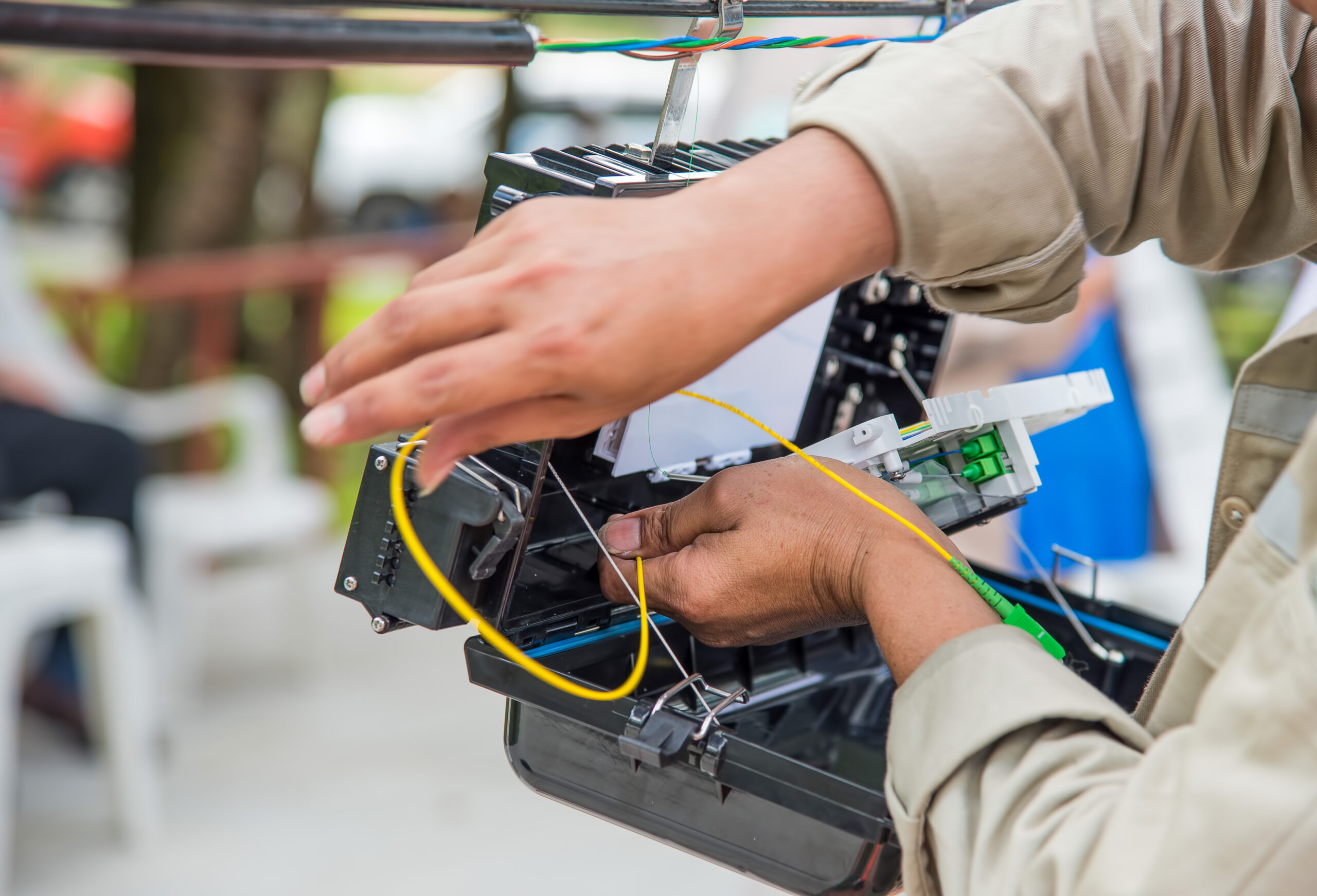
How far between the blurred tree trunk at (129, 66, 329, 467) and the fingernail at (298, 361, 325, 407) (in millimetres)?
3451

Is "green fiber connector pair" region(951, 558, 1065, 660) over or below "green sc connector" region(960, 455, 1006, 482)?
below

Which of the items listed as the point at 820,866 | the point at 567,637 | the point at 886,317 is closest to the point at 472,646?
the point at 567,637

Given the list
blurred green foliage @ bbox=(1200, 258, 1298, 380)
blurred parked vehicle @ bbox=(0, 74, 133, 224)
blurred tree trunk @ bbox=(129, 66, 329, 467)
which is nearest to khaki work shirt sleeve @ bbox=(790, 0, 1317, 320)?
blurred tree trunk @ bbox=(129, 66, 329, 467)

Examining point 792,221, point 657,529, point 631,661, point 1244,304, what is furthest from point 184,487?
point 1244,304

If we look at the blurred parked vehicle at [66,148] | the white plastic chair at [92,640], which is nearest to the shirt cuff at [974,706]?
the white plastic chair at [92,640]

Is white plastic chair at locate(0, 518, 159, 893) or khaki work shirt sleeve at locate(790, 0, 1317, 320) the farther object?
white plastic chair at locate(0, 518, 159, 893)

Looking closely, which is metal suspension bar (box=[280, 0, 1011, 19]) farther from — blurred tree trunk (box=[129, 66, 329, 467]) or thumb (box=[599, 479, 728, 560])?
blurred tree trunk (box=[129, 66, 329, 467])

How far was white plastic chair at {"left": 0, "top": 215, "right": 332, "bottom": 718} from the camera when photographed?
267cm

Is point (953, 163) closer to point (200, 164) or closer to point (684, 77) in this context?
point (684, 77)

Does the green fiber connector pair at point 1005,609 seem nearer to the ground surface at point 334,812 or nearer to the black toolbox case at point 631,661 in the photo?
the black toolbox case at point 631,661

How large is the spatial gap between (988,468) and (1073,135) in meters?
0.29

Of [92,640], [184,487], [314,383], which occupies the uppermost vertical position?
[314,383]

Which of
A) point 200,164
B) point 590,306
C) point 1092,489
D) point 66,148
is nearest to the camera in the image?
point 590,306

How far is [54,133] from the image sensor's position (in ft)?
22.1
